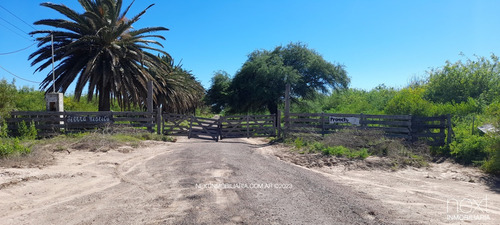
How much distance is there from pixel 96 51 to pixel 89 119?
6.35 meters

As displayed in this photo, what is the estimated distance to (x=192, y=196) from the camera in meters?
6.14

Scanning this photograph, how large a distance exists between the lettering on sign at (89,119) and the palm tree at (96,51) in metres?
3.38

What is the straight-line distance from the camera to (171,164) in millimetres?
9797

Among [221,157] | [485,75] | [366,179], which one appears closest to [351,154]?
[366,179]

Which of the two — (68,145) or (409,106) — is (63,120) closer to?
(68,145)

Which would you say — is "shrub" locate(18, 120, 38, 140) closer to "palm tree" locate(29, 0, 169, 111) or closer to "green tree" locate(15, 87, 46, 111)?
"palm tree" locate(29, 0, 169, 111)

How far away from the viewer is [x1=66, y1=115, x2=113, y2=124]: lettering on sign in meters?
17.8

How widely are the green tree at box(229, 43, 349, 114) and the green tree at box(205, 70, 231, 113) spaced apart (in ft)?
3.00

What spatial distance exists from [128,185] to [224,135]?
1367cm

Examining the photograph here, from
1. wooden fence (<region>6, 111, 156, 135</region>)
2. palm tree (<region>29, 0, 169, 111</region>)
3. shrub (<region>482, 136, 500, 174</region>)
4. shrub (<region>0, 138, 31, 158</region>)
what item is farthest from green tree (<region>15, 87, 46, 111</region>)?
shrub (<region>482, 136, 500, 174</region>)

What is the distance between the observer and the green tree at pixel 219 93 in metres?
29.3

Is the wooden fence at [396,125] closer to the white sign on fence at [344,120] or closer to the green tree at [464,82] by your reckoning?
→ the white sign on fence at [344,120]

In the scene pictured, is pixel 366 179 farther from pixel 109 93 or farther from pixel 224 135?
pixel 109 93

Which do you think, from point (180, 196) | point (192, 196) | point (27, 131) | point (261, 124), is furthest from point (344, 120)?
point (27, 131)
